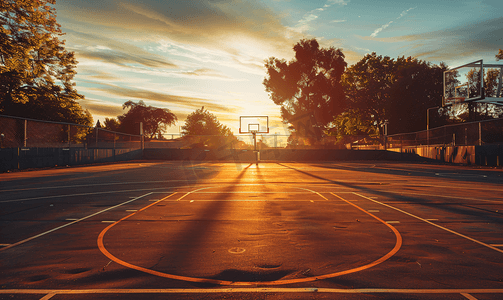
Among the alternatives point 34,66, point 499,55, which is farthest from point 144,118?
point 499,55

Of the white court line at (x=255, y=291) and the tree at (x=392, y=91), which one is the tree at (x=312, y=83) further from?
the white court line at (x=255, y=291)

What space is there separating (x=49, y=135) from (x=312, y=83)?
45.3 meters

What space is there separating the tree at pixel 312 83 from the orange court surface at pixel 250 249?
4771cm

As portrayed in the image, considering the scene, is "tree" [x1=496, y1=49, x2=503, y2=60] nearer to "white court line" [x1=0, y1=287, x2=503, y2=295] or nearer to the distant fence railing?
the distant fence railing

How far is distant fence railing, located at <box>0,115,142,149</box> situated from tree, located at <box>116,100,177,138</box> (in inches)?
2173

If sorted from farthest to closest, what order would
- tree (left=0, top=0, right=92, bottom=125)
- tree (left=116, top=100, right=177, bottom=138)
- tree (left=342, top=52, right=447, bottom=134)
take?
tree (left=116, top=100, right=177, bottom=138) < tree (left=342, top=52, right=447, bottom=134) < tree (left=0, top=0, right=92, bottom=125)

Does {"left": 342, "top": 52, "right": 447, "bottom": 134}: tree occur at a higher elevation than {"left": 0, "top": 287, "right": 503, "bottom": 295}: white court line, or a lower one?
higher

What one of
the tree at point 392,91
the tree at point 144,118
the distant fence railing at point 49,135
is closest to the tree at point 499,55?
the tree at point 392,91

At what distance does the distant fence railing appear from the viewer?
19703mm

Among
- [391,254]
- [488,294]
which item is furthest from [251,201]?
[488,294]

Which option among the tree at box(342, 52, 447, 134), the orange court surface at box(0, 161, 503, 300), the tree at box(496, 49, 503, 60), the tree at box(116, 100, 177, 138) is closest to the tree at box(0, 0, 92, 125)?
the orange court surface at box(0, 161, 503, 300)

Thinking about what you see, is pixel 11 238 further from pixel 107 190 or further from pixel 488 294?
pixel 488 294

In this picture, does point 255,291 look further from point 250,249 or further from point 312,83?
point 312,83

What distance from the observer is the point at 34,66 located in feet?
120
